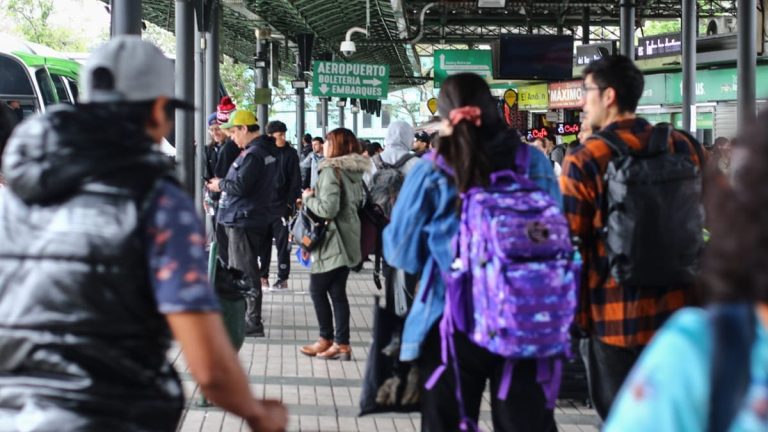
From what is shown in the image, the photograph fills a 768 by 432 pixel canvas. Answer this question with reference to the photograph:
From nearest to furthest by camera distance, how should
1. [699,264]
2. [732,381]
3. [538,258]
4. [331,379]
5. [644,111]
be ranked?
[732,381]
[538,258]
[699,264]
[331,379]
[644,111]

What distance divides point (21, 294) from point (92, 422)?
306mm

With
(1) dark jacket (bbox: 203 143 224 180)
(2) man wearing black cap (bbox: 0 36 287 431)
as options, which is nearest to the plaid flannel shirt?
(2) man wearing black cap (bbox: 0 36 287 431)

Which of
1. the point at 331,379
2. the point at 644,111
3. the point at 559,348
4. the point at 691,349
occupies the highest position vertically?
the point at 644,111

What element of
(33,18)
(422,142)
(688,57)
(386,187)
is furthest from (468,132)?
(33,18)

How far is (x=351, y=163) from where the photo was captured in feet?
28.7

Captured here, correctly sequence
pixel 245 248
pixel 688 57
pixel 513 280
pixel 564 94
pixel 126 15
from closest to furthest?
pixel 513 280, pixel 126 15, pixel 245 248, pixel 688 57, pixel 564 94

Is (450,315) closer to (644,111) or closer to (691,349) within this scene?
(691,349)

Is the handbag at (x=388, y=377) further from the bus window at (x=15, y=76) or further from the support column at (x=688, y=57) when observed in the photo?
the bus window at (x=15, y=76)

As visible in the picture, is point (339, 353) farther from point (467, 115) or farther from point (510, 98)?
point (510, 98)

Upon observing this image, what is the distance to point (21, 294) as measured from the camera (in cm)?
254

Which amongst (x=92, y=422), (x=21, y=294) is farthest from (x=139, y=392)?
(x=21, y=294)

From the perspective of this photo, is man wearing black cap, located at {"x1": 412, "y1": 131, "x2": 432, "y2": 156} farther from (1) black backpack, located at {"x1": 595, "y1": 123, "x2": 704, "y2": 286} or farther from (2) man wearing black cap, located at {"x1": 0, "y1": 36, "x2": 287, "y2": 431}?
(2) man wearing black cap, located at {"x1": 0, "y1": 36, "x2": 287, "y2": 431}

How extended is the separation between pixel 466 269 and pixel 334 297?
4668 mm

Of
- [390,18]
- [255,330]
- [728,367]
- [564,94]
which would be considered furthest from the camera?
[390,18]
